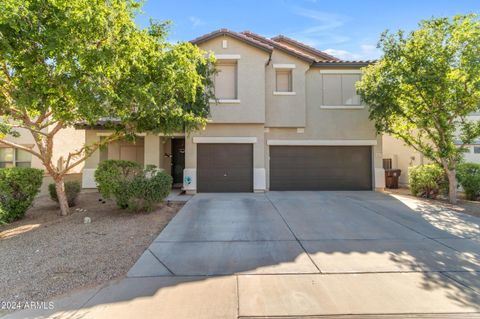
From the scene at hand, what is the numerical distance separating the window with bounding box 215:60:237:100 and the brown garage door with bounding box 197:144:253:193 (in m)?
2.47

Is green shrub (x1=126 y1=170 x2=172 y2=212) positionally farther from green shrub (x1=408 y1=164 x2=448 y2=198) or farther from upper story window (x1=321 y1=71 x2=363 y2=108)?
green shrub (x1=408 y1=164 x2=448 y2=198)

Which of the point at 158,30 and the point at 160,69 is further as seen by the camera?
the point at 158,30

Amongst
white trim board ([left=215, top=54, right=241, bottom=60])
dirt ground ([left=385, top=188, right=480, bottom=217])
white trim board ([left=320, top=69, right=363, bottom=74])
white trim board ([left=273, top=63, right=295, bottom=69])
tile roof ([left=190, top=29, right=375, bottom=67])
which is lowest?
dirt ground ([left=385, top=188, right=480, bottom=217])

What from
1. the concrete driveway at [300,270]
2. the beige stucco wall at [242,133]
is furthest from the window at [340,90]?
the concrete driveway at [300,270]

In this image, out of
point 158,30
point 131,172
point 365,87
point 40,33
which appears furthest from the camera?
point 365,87

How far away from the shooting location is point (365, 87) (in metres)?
11.1

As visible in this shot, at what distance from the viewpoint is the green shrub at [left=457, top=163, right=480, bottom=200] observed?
1073cm

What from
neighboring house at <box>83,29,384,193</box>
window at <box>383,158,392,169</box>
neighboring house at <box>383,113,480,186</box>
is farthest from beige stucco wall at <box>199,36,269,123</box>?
window at <box>383,158,392,169</box>

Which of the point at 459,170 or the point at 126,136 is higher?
the point at 126,136

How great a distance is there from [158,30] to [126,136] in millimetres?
3640

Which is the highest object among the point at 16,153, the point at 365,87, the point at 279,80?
the point at 279,80

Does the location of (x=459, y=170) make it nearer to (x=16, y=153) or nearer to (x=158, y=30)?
(x=158, y=30)

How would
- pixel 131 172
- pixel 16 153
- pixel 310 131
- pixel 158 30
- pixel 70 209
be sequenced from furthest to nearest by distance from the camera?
pixel 16 153 → pixel 310 131 → pixel 70 209 → pixel 131 172 → pixel 158 30

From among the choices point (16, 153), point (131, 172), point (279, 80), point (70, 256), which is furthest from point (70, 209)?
point (16, 153)
